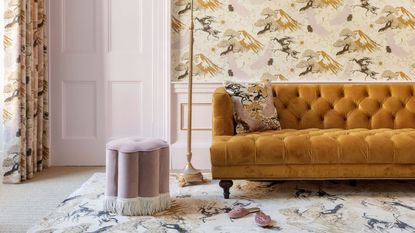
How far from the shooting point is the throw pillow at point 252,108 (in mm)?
3242

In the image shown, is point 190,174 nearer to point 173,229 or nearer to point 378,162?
point 173,229

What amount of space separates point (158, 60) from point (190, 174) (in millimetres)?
1110

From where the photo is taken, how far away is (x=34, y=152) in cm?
361

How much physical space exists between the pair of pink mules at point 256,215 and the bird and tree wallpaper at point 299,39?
1.51 metres

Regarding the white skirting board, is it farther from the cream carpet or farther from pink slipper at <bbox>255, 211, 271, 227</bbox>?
pink slipper at <bbox>255, 211, 271, 227</bbox>

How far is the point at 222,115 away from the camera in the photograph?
10.5ft

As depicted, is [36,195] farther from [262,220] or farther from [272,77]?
[272,77]

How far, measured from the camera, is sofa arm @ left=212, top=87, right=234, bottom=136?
3174 mm

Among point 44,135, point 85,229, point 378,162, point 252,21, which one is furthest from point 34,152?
point 378,162

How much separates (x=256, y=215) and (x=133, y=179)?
722 mm

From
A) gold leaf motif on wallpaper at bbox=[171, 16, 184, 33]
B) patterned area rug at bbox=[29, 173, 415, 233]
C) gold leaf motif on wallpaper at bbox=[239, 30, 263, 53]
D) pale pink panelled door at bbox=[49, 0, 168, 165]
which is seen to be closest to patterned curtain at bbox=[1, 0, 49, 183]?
pale pink panelled door at bbox=[49, 0, 168, 165]

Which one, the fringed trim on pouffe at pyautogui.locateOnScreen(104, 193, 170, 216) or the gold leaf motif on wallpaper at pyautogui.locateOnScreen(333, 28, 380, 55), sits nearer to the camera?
the fringed trim on pouffe at pyautogui.locateOnScreen(104, 193, 170, 216)

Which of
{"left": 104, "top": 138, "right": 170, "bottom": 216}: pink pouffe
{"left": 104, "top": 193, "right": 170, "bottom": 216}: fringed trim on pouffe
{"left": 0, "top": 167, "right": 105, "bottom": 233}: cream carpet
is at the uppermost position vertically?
{"left": 104, "top": 138, "right": 170, "bottom": 216}: pink pouffe

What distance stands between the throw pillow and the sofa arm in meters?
0.07
